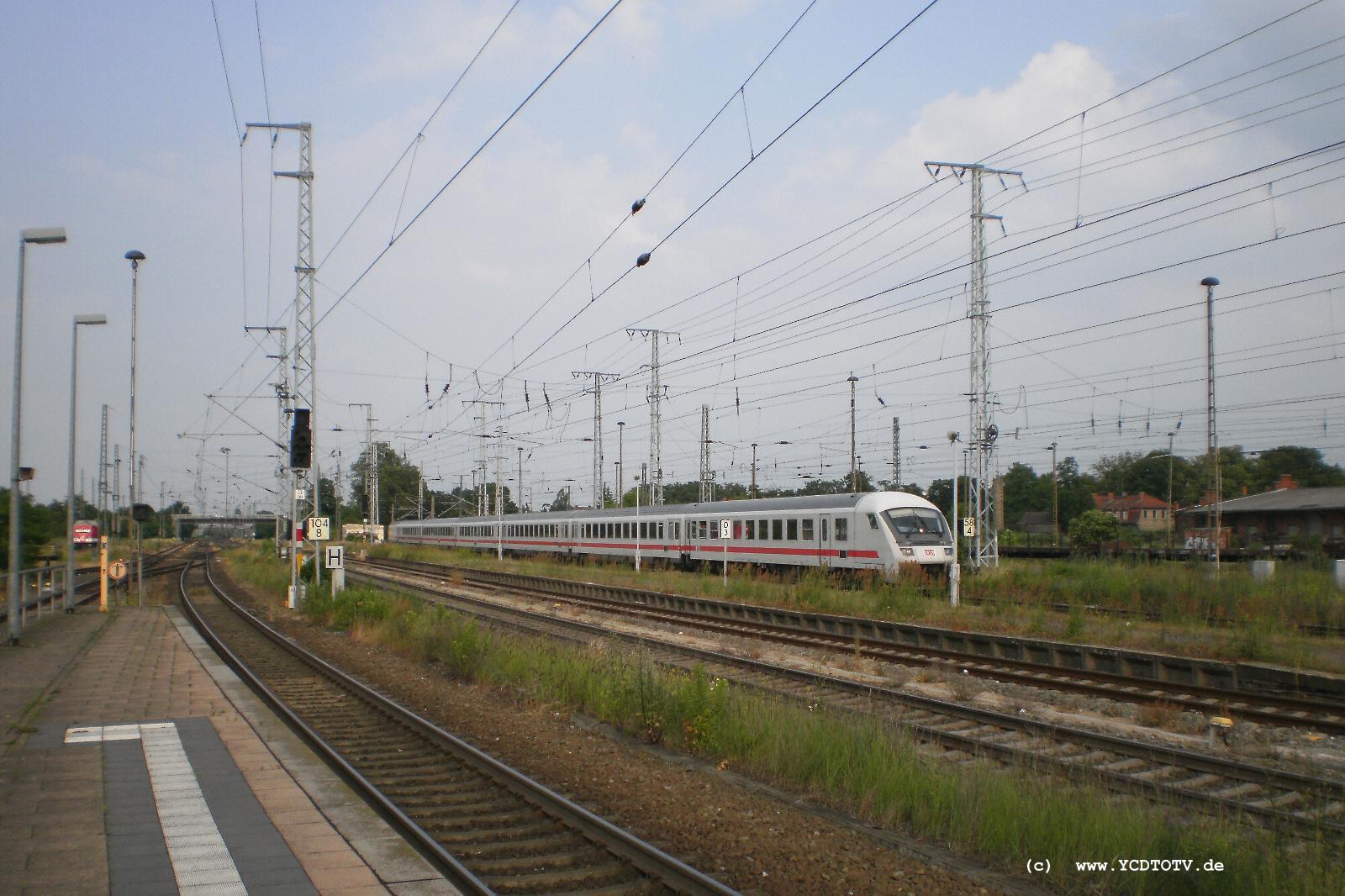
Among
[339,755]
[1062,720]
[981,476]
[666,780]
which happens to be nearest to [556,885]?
[666,780]

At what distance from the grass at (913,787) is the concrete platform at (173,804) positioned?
10.9ft

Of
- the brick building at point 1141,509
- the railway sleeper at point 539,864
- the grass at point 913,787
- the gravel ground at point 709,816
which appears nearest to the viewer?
the grass at point 913,787

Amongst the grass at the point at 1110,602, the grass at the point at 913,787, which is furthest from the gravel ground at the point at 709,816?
the grass at the point at 1110,602

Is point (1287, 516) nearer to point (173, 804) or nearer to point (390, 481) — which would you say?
point (173, 804)

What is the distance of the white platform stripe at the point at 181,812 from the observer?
19.6 ft

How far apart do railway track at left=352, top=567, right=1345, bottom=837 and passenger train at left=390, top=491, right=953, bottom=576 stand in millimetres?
12809

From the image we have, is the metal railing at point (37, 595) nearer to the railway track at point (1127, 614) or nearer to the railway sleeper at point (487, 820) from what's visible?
the railway sleeper at point (487, 820)

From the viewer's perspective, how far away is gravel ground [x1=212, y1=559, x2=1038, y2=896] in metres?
6.10

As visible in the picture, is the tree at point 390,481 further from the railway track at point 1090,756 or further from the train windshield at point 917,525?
the railway track at point 1090,756

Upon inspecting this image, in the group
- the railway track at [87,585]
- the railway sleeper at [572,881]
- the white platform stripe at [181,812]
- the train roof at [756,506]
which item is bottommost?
the railway track at [87,585]

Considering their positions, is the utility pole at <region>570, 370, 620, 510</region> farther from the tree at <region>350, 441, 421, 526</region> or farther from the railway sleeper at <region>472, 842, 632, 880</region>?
the tree at <region>350, 441, 421, 526</region>

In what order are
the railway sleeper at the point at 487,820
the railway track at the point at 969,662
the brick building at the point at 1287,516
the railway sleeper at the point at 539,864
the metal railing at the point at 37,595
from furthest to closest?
the brick building at the point at 1287,516 → the metal railing at the point at 37,595 → the railway track at the point at 969,662 → the railway sleeper at the point at 487,820 → the railway sleeper at the point at 539,864

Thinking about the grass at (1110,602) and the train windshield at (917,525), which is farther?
the train windshield at (917,525)

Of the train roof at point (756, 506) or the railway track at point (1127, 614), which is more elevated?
the train roof at point (756, 506)
